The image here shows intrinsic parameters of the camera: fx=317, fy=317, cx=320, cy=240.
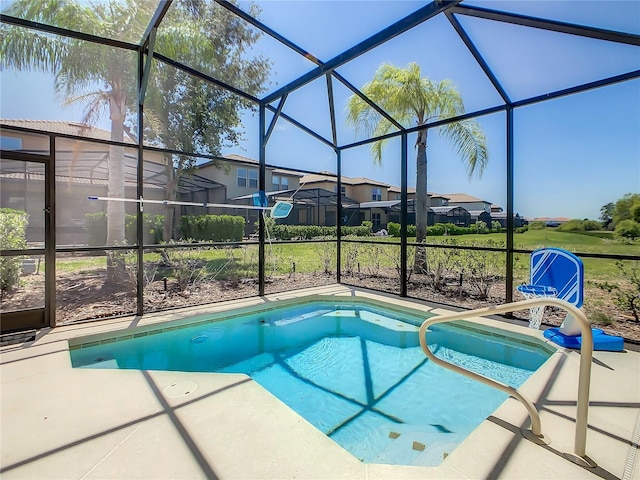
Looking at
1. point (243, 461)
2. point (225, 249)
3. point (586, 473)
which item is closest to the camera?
point (586, 473)

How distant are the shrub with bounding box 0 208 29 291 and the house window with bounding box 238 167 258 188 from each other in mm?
5250

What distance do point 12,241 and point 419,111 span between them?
23.9 ft

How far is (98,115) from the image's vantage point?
17.1 ft

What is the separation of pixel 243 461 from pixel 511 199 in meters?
4.59

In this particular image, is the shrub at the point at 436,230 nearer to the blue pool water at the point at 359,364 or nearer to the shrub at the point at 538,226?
the shrub at the point at 538,226

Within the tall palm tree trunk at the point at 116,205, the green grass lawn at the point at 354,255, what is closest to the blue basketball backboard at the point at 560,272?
the green grass lawn at the point at 354,255

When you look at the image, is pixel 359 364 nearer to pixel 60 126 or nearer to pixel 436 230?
pixel 60 126

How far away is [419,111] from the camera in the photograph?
6961mm

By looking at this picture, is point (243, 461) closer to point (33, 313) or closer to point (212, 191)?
point (33, 313)

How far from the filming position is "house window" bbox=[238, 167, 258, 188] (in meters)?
8.90

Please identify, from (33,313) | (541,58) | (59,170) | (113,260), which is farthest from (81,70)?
(541,58)

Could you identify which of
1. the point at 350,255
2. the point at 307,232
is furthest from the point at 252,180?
the point at 350,255

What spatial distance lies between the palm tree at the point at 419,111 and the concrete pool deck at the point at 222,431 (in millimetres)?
4731

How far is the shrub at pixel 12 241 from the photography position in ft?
12.7
